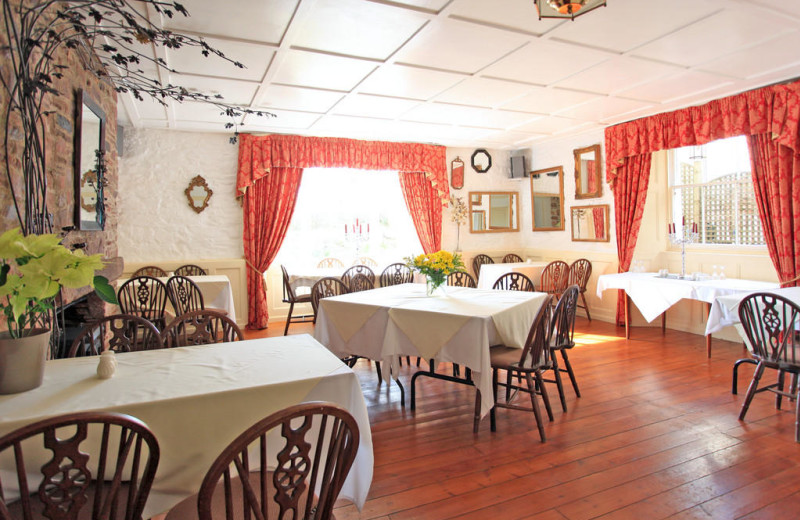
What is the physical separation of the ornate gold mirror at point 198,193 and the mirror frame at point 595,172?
5062mm

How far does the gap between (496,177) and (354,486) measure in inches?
264

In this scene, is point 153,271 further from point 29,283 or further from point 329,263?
point 29,283

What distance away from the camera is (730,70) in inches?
160

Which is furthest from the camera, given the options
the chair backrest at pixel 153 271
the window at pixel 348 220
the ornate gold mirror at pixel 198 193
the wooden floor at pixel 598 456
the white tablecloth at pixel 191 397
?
the window at pixel 348 220

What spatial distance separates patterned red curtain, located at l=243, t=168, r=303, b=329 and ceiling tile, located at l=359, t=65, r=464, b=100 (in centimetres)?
243

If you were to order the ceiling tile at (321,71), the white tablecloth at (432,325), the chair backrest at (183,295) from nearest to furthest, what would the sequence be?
the white tablecloth at (432,325)
the ceiling tile at (321,71)
the chair backrest at (183,295)

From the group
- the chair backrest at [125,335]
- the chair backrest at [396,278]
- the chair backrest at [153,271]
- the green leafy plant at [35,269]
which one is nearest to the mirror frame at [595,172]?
the chair backrest at [396,278]

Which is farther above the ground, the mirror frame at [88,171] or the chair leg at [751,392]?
the mirror frame at [88,171]

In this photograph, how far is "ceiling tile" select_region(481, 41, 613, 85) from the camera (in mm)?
3533

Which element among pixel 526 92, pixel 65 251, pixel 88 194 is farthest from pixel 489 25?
pixel 88 194

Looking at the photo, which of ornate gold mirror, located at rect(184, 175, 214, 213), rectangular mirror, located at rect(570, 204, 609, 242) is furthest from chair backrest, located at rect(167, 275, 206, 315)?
rectangular mirror, located at rect(570, 204, 609, 242)

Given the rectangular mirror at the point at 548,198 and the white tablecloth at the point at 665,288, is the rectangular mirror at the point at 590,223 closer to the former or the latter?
the rectangular mirror at the point at 548,198

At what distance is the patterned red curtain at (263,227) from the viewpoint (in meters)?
6.35

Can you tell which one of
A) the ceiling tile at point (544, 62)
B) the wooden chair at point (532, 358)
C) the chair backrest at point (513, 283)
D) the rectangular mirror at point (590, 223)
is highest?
the ceiling tile at point (544, 62)
